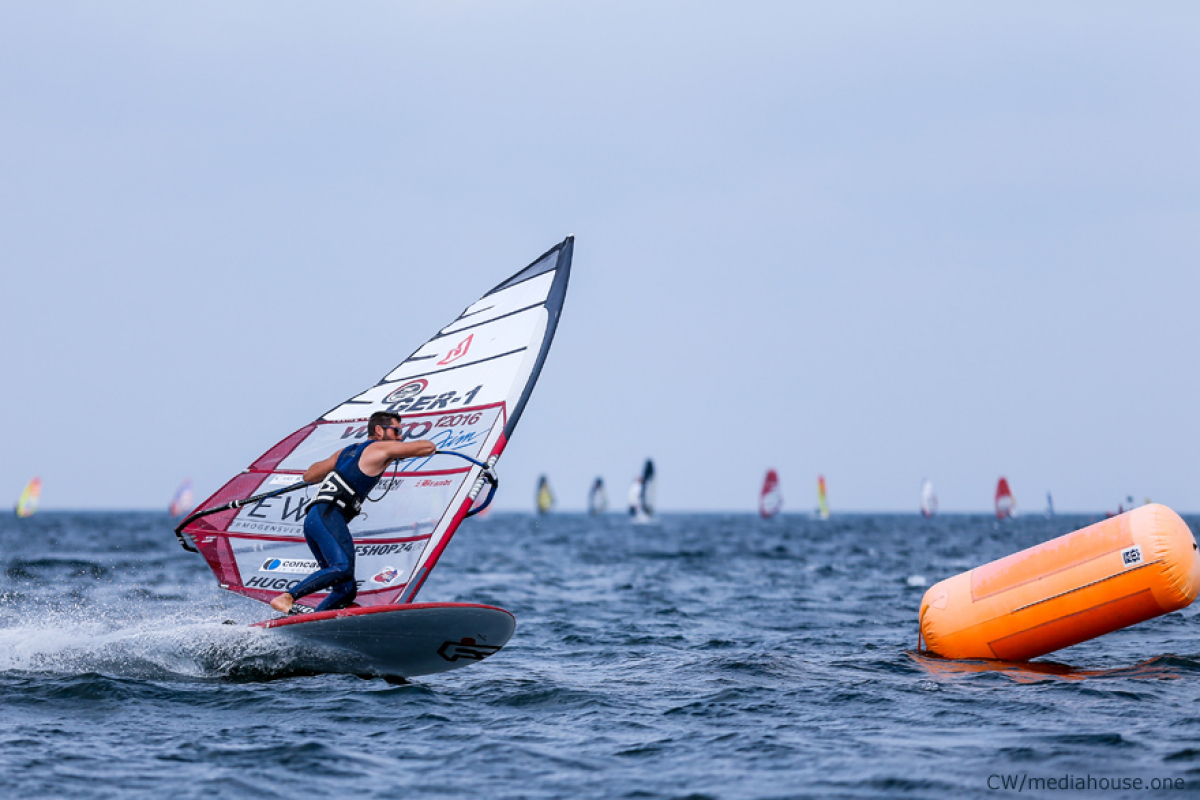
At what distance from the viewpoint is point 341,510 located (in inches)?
334

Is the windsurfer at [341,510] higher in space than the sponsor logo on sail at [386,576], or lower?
higher

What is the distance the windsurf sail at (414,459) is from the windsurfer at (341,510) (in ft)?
2.12

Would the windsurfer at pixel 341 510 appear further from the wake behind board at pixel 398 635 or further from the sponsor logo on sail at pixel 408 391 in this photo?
the sponsor logo on sail at pixel 408 391

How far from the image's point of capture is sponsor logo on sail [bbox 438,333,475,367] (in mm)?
9898

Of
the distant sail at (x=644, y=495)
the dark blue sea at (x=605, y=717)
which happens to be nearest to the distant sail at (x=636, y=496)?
the distant sail at (x=644, y=495)

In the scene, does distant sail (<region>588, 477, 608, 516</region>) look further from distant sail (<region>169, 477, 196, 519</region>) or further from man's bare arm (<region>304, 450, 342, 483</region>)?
man's bare arm (<region>304, 450, 342, 483</region>)

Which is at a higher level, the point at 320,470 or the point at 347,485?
the point at 320,470

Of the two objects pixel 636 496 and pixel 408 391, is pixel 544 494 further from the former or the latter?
pixel 408 391

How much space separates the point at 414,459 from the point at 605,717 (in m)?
3.09

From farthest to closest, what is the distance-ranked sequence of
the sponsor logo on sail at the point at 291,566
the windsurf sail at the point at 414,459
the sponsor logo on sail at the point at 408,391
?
the sponsor logo on sail at the point at 408,391 → the sponsor logo on sail at the point at 291,566 → the windsurf sail at the point at 414,459

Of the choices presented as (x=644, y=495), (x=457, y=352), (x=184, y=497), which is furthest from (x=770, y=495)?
(x=457, y=352)

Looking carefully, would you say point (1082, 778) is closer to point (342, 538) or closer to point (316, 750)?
point (316, 750)

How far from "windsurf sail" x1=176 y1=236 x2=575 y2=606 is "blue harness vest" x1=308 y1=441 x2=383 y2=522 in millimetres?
615

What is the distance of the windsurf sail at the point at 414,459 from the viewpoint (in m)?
9.25
